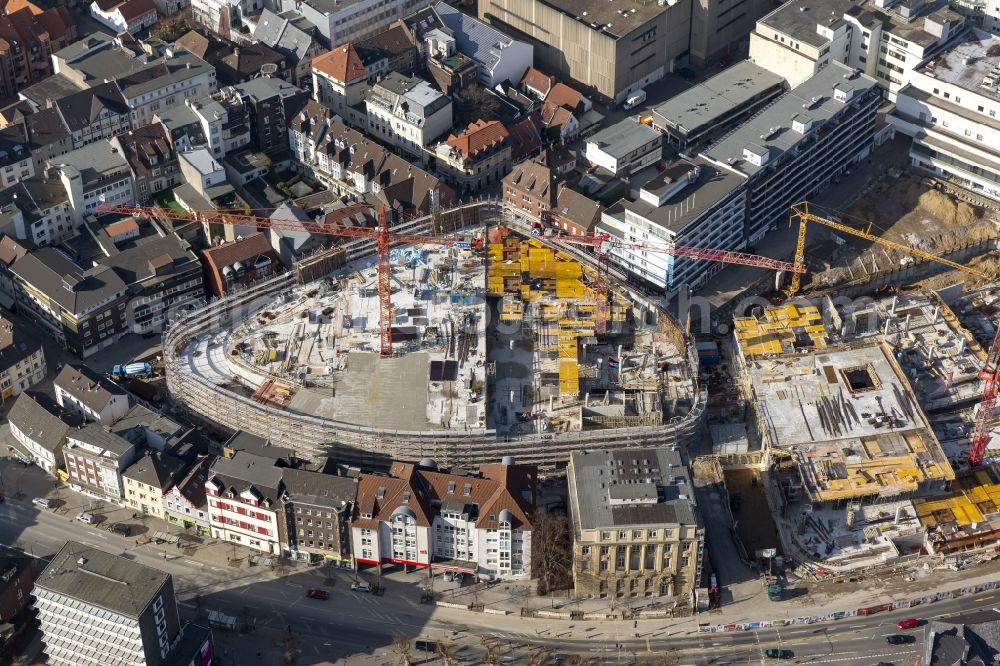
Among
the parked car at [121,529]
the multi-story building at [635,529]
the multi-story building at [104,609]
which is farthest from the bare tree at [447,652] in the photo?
the parked car at [121,529]

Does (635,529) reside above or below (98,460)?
above

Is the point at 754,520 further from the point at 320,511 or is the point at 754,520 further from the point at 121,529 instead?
the point at 121,529

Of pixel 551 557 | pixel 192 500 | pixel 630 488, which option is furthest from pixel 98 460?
pixel 630 488

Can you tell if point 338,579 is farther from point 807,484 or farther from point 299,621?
point 807,484

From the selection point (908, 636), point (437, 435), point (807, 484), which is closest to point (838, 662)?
point (908, 636)

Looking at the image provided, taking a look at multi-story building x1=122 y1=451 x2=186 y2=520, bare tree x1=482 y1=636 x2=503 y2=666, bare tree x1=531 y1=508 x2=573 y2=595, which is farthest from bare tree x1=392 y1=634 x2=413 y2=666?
multi-story building x1=122 y1=451 x2=186 y2=520

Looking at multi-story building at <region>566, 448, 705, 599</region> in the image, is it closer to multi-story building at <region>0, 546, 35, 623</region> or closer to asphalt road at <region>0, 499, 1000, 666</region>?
asphalt road at <region>0, 499, 1000, 666</region>

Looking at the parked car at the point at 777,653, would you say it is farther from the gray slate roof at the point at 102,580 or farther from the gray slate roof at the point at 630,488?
the gray slate roof at the point at 102,580
